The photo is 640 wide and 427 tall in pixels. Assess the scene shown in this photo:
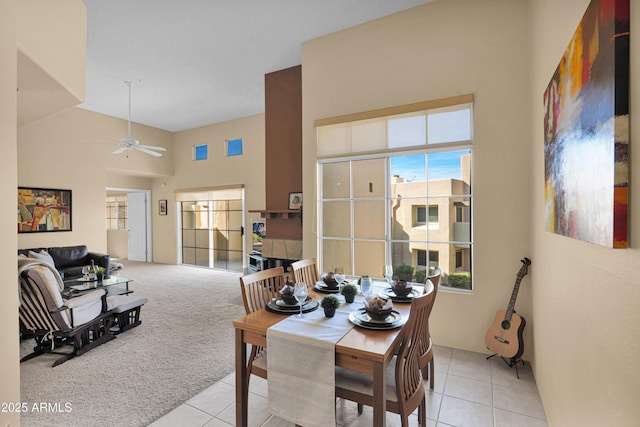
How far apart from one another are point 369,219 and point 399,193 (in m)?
0.47

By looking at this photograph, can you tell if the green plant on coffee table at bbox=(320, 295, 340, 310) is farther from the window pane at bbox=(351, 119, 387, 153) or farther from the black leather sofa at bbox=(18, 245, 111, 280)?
the black leather sofa at bbox=(18, 245, 111, 280)

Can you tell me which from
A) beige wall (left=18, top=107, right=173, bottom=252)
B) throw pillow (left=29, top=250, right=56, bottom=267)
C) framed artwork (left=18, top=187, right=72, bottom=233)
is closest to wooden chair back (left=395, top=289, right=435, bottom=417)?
throw pillow (left=29, top=250, right=56, bottom=267)

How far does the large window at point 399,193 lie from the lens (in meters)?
3.04

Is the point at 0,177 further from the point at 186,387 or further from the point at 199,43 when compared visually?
the point at 199,43

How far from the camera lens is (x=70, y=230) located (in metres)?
6.02

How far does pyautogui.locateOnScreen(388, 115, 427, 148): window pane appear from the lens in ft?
10.3

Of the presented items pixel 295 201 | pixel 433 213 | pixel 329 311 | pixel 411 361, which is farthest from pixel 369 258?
pixel 411 361

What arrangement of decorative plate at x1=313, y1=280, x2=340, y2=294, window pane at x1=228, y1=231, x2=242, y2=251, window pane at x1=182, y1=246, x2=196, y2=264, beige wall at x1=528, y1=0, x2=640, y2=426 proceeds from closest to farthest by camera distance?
beige wall at x1=528, y1=0, x2=640, y2=426
decorative plate at x1=313, y1=280, x2=340, y2=294
window pane at x1=228, y1=231, x2=242, y2=251
window pane at x1=182, y1=246, x2=196, y2=264

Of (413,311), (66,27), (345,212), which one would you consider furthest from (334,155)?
(66,27)

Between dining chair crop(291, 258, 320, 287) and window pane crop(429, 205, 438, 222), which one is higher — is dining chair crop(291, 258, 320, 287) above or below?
below

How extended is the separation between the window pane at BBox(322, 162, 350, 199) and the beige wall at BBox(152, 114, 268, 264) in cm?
321

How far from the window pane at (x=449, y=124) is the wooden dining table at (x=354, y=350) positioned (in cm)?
190

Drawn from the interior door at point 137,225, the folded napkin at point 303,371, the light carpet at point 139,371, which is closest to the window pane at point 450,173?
the folded napkin at point 303,371

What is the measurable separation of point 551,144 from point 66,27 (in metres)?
3.85
